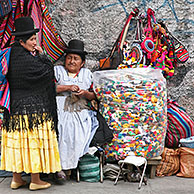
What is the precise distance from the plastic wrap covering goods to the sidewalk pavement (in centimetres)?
33

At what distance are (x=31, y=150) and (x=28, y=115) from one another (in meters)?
0.36

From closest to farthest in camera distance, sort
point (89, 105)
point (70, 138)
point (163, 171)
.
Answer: point (70, 138) < point (163, 171) < point (89, 105)

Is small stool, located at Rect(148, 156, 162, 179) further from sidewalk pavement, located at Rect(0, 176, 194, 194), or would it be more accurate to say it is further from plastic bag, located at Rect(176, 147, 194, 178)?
plastic bag, located at Rect(176, 147, 194, 178)

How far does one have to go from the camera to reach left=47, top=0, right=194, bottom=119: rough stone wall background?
177 inches

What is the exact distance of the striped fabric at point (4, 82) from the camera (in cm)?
309

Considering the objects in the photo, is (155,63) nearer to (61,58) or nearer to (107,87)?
(107,87)

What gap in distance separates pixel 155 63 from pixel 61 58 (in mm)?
1345

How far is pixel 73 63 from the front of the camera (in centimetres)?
394

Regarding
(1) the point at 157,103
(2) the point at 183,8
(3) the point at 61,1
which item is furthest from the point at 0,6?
(2) the point at 183,8

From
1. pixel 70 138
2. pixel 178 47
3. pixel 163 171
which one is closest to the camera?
pixel 70 138

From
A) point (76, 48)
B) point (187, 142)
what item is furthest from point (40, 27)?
point (187, 142)

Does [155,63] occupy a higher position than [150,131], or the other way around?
[155,63]

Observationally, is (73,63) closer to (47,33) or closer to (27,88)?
(47,33)

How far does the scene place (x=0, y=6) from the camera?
12.1ft
